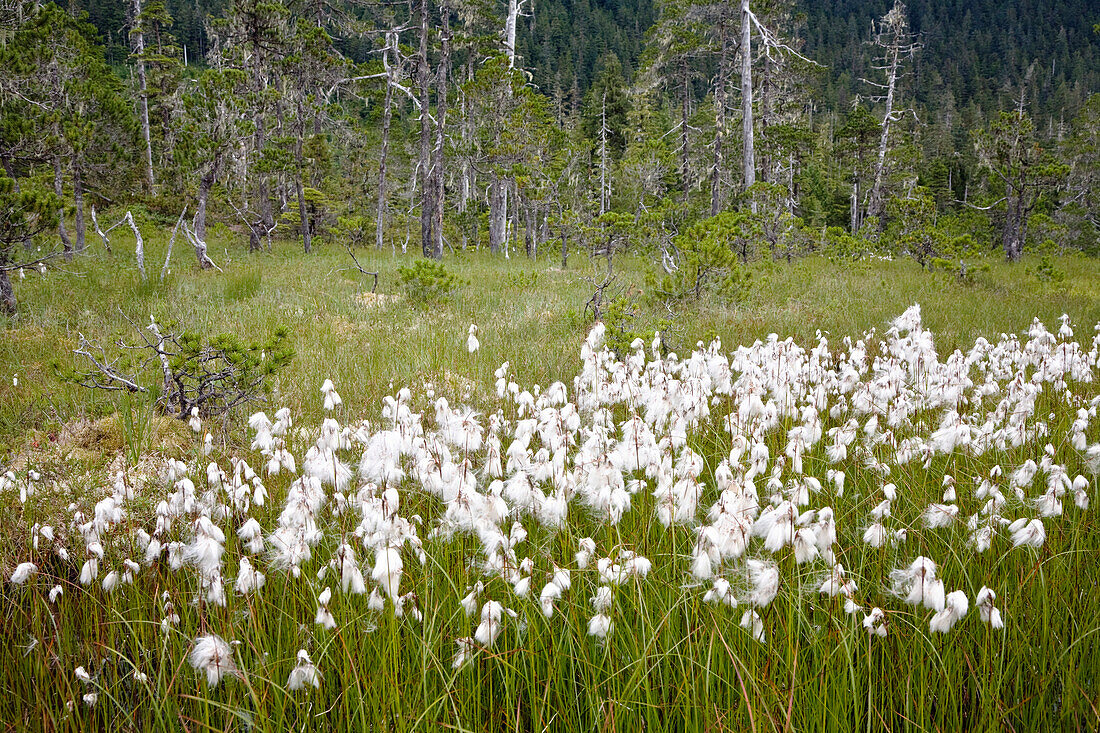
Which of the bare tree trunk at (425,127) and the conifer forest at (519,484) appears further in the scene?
the bare tree trunk at (425,127)

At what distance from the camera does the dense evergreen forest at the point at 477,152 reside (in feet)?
39.6

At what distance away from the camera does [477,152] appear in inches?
838

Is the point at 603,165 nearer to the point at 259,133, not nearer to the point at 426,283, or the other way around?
the point at 259,133

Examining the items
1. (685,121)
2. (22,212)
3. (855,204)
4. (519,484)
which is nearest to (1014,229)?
(685,121)

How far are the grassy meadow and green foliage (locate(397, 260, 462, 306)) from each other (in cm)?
402

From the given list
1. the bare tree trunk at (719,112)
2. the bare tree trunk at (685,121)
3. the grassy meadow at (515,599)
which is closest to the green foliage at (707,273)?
the grassy meadow at (515,599)

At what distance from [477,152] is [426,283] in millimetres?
14001

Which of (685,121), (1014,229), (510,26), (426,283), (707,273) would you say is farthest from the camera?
(685,121)

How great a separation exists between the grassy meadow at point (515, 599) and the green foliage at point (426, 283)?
13.2 ft

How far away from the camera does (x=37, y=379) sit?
5.07 meters

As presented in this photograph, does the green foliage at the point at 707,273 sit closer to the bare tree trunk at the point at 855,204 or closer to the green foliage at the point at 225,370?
the green foliage at the point at 225,370

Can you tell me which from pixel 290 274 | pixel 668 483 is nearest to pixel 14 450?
pixel 668 483

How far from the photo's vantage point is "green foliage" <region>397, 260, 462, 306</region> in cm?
898

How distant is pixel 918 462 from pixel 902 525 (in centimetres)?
79
